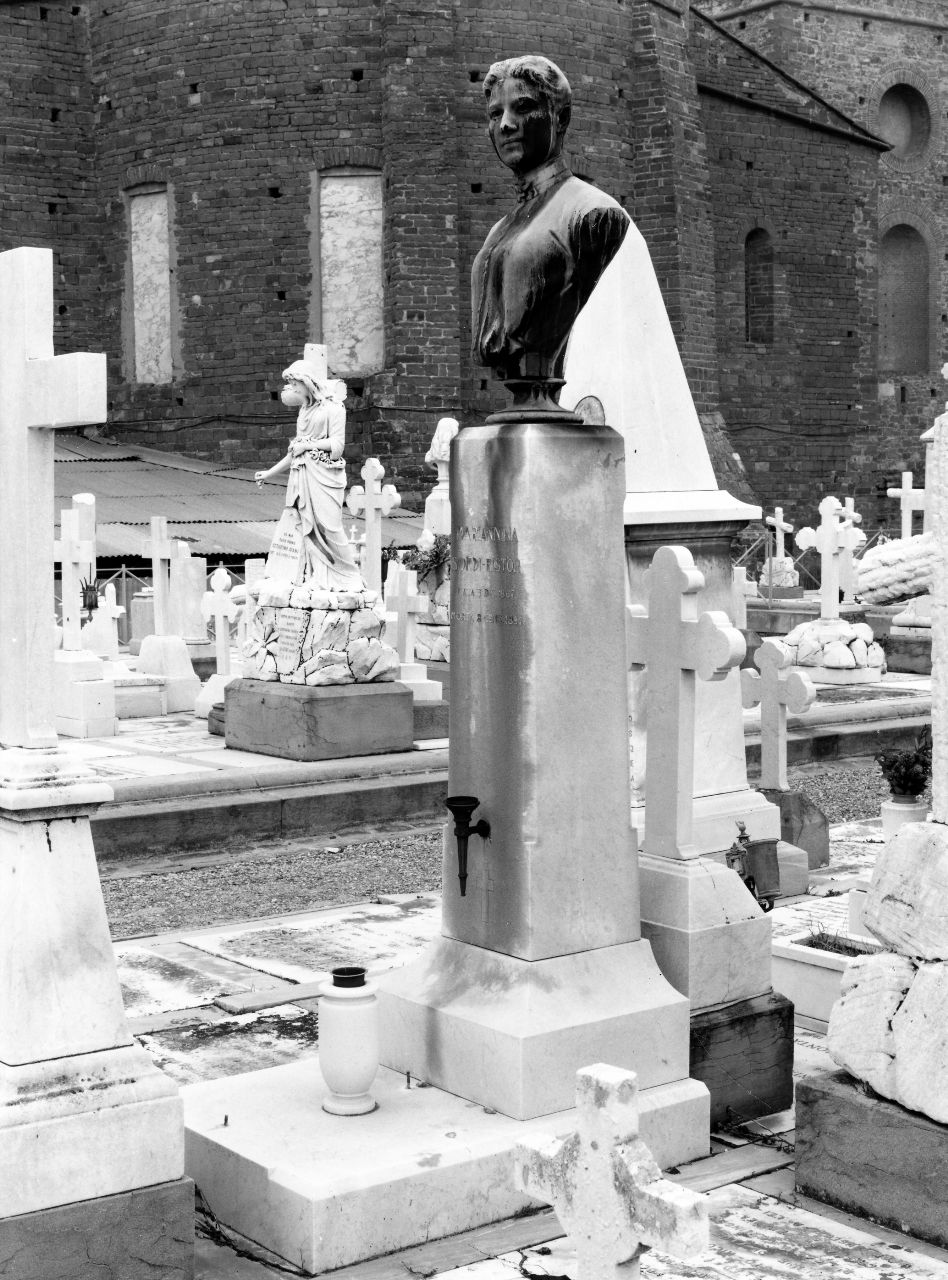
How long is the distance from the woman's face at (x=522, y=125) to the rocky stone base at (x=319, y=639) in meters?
6.45


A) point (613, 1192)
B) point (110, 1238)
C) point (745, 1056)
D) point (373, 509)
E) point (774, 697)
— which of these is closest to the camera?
point (613, 1192)

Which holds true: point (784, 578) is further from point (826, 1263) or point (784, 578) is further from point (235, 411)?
point (826, 1263)

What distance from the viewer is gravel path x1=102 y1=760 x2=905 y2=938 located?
26.2ft

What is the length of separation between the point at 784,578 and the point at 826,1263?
802 inches

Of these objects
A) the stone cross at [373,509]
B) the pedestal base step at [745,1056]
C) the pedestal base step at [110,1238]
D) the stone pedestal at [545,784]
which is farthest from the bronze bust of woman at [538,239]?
the stone cross at [373,509]

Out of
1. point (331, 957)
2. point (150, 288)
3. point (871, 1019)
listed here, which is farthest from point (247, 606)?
point (150, 288)

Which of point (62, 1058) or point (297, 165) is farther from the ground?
point (297, 165)

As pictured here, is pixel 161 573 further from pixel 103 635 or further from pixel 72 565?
pixel 72 565

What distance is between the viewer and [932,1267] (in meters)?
4.00

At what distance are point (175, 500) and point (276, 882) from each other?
640 inches

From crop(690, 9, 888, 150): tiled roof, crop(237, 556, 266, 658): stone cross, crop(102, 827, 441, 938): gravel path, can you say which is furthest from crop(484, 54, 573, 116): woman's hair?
crop(690, 9, 888, 150): tiled roof

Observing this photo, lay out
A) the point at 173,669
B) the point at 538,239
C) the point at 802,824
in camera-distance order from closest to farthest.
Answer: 1. the point at 538,239
2. the point at 802,824
3. the point at 173,669

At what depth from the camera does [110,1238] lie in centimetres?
386

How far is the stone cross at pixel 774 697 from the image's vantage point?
8.25 metres
